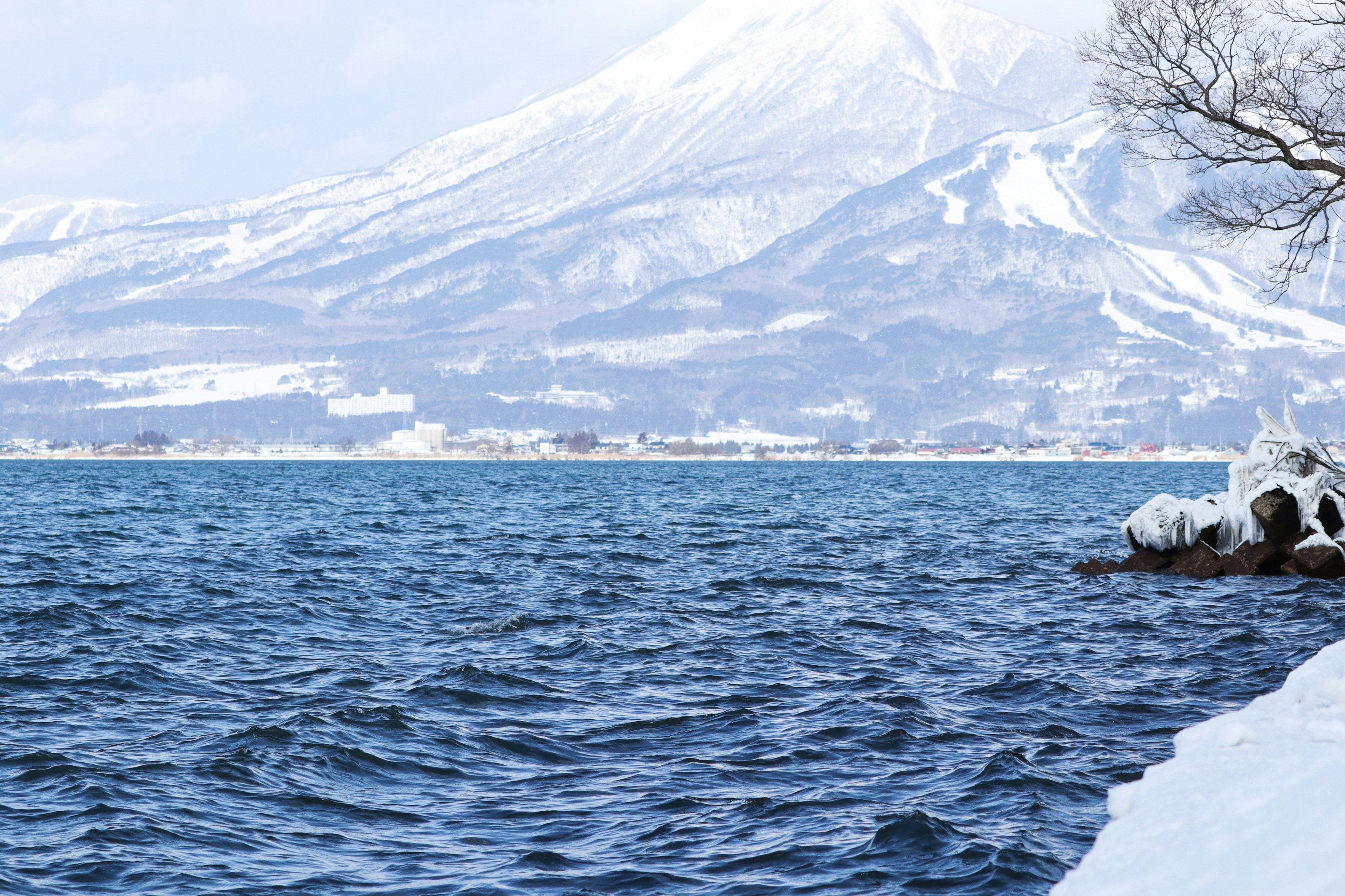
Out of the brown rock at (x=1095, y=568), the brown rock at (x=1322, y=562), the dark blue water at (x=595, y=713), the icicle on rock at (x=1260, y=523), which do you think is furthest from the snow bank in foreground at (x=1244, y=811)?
the brown rock at (x=1095, y=568)

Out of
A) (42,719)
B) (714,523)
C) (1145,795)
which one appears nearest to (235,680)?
(42,719)

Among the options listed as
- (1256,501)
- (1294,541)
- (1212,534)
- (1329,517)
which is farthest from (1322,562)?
(1212,534)

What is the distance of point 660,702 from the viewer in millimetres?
16297

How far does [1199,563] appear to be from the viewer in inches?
1183

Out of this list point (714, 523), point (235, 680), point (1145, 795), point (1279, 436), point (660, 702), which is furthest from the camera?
point (714, 523)

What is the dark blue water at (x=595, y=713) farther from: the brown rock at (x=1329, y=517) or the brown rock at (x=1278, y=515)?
the brown rock at (x=1329, y=517)

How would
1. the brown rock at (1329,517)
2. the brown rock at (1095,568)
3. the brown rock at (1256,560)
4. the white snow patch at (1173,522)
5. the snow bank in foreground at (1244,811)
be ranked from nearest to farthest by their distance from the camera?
the snow bank in foreground at (1244,811) < the brown rock at (1329,517) < the brown rock at (1256,560) < the brown rock at (1095,568) < the white snow patch at (1173,522)

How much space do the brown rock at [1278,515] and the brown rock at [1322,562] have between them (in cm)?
99

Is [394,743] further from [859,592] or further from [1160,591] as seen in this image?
[1160,591]

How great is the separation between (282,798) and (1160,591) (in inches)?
806

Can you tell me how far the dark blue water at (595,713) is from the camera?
10.6 m

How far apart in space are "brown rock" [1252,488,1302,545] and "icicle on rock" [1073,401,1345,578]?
2 centimetres

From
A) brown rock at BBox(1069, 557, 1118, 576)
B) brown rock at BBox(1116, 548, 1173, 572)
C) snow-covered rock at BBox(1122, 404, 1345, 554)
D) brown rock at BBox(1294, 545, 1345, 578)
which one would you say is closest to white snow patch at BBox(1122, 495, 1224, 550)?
snow-covered rock at BBox(1122, 404, 1345, 554)

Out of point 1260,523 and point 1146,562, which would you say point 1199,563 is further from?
point 1260,523
